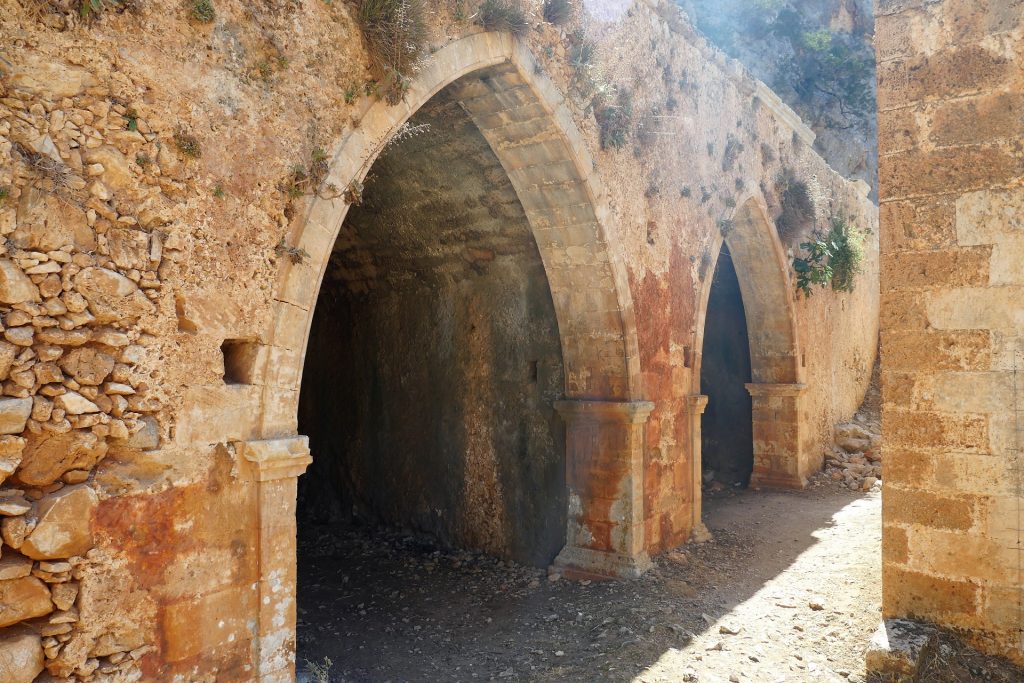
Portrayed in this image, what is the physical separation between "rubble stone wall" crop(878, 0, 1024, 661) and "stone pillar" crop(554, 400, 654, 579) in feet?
7.89

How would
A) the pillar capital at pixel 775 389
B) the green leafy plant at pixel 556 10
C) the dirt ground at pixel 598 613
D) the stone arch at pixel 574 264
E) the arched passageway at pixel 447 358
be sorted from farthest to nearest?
the pillar capital at pixel 775 389, the arched passageway at pixel 447 358, the green leafy plant at pixel 556 10, the dirt ground at pixel 598 613, the stone arch at pixel 574 264

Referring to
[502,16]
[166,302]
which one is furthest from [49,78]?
[502,16]

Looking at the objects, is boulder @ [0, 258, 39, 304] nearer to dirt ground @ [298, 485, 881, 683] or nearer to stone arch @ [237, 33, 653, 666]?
stone arch @ [237, 33, 653, 666]

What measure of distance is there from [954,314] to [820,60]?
19820mm

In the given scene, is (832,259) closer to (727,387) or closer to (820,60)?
(727,387)

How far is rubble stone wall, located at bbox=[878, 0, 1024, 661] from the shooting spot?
13.2 ft

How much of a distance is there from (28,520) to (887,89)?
→ 4858mm

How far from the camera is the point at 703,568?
22.4 ft

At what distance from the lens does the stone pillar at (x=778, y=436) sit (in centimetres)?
1057

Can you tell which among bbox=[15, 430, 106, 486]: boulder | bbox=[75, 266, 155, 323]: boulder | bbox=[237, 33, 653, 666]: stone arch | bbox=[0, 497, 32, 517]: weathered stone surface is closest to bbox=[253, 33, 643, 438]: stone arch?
bbox=[237, 33, 653, 666]: stone arch

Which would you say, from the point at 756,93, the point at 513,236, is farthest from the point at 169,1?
the point at 756,93

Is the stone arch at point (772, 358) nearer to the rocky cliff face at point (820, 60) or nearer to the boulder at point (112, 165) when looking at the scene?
the boulder at point (112, 165)

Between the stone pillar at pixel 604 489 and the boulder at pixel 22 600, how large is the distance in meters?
4.56

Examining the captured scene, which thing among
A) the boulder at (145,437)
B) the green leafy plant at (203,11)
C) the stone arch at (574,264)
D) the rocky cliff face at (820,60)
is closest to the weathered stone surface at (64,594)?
the boulder at (145,437)
